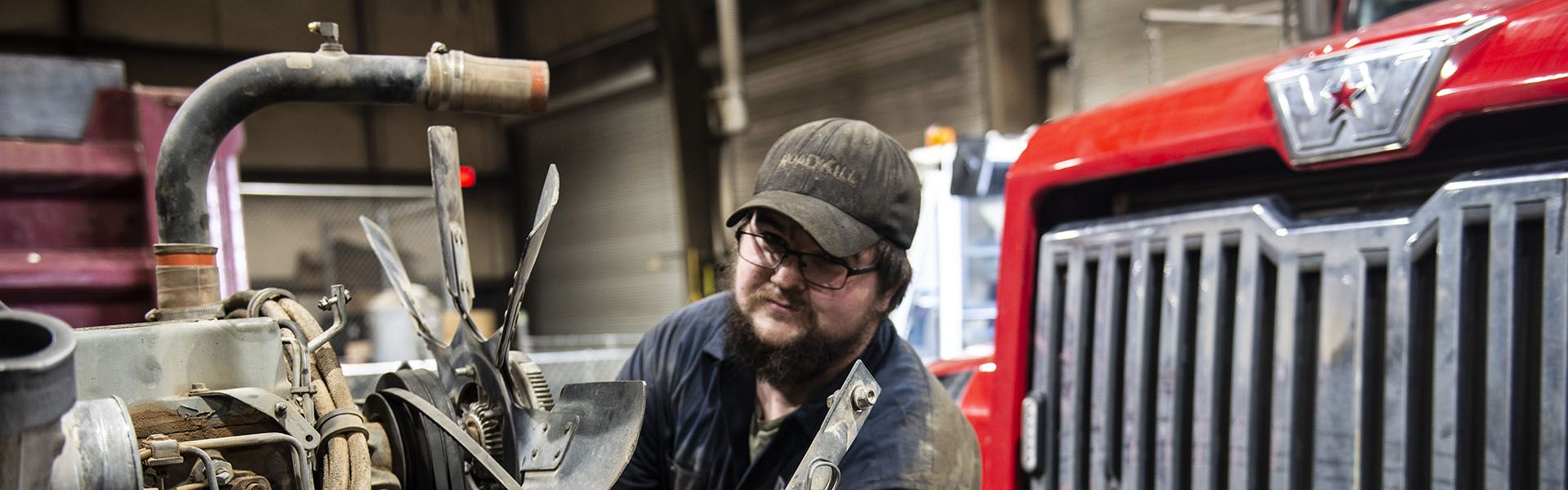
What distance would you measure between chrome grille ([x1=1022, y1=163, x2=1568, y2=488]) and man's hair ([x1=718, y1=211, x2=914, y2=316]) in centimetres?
35

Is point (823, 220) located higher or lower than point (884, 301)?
higher

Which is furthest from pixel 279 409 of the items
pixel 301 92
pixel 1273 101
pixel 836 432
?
pixel 1273 101

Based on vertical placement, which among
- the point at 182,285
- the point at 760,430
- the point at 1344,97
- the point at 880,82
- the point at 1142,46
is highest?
the point at 880,82

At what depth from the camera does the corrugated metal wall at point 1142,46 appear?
6.03 m

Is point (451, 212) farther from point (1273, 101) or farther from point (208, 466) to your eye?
point (1273, 101)

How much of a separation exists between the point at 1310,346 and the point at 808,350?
0.80 m

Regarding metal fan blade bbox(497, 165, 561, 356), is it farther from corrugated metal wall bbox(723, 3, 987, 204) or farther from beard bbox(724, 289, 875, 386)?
corrugated metal wall bbox(723, 3, 987, 204)

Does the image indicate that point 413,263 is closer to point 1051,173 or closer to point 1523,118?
point 1051,173

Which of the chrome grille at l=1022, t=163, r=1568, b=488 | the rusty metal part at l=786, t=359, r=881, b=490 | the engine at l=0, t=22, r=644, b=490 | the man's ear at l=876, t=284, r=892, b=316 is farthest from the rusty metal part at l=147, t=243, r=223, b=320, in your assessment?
the chrome grille at l=1022, t=163, r=1568, b=488

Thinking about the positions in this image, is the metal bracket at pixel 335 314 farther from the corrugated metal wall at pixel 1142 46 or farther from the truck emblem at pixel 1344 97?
the corrugated metal wall at pixel 1142 46

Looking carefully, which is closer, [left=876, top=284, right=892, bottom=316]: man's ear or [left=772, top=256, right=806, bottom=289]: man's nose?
[left=772, top=256, right=806, bottom=289]: man's nose

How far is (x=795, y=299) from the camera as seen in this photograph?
1.89 m

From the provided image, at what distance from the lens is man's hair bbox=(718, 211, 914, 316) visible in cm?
190

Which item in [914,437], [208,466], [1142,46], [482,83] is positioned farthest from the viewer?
[1142,46]
